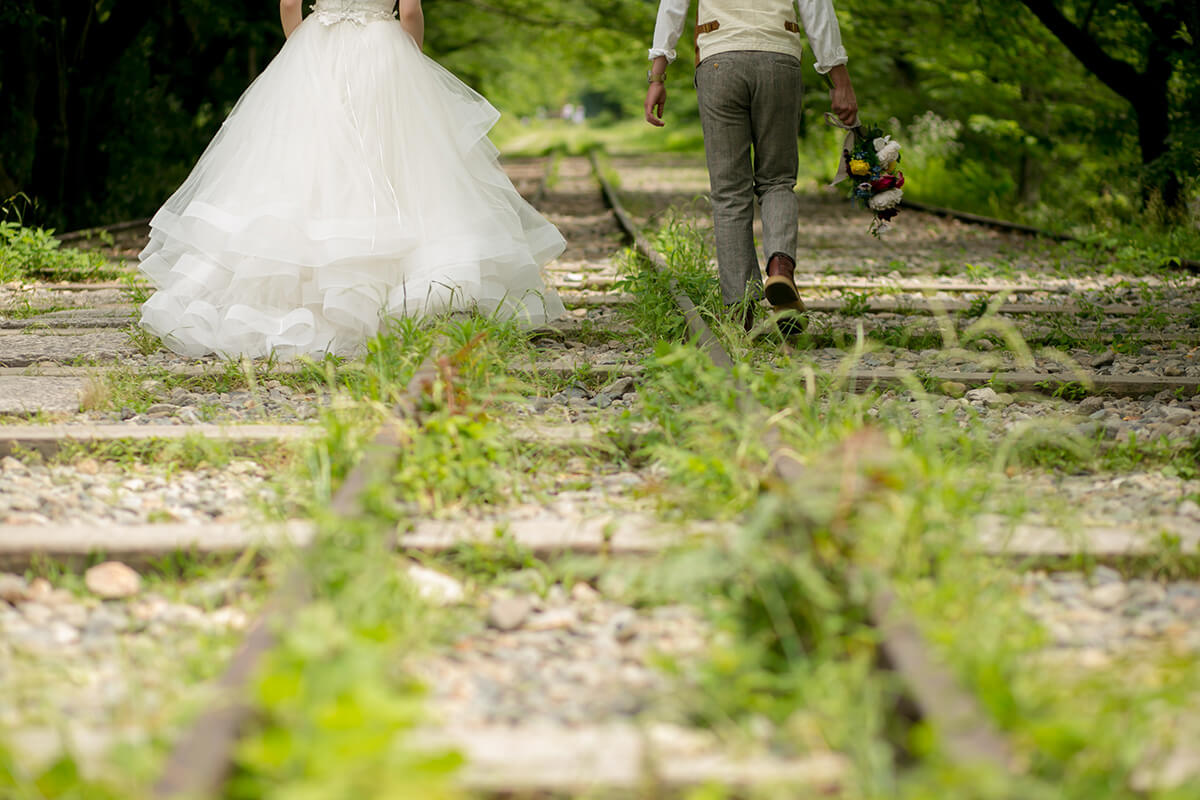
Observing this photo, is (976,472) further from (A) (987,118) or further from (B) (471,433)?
(A) (987,118)

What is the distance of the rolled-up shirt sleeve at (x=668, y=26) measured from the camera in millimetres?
5023

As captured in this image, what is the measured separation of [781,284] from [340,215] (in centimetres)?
183

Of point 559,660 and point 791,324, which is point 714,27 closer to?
point 791,324

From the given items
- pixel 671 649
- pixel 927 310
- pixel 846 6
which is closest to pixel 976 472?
pixel 671 649

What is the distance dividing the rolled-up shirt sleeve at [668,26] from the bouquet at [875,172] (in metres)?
0.77

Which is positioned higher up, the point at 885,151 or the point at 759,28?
the point at 759,28

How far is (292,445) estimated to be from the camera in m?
3.07

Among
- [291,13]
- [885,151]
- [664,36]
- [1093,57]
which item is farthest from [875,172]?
[1093,57]

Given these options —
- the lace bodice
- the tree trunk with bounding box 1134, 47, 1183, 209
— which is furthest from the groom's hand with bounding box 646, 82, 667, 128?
the tree trunk with bounding box 1134, 47, 1183, 209

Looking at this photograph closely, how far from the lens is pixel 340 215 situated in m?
4.57

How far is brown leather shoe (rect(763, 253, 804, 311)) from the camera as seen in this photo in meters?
4.76

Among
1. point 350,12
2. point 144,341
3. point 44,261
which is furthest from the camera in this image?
point 44,261

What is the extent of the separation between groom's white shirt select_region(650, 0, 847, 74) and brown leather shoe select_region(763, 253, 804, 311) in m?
0.84

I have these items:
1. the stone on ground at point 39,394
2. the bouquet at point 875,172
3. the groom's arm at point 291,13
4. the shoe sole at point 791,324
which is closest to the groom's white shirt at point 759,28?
the bouquet at point 875,172
